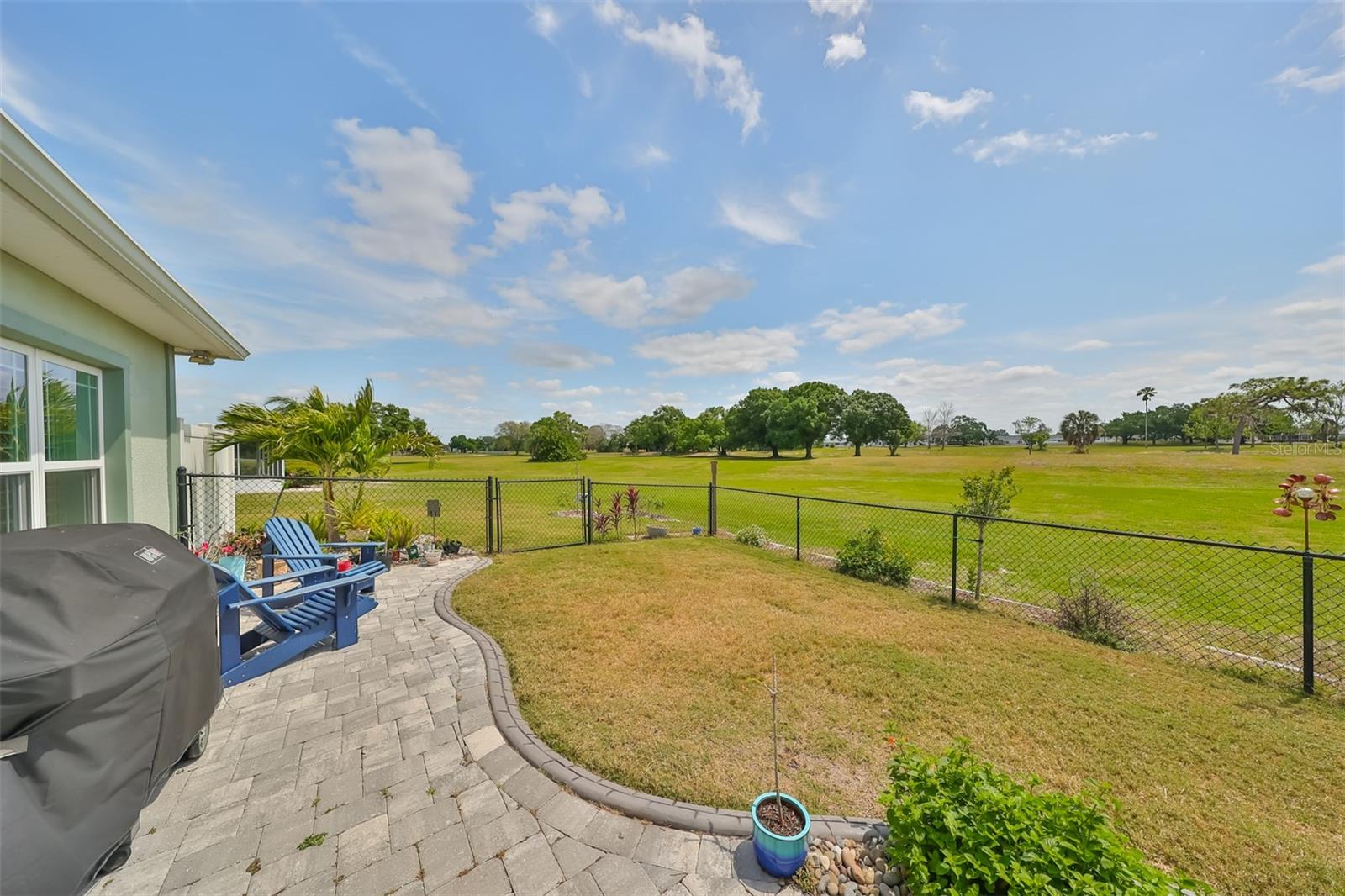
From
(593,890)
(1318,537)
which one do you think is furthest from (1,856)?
(1318,537)

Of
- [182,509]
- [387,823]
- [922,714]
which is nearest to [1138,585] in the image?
[922,714]

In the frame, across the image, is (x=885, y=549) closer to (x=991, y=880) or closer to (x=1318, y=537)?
(x=991, y=880)

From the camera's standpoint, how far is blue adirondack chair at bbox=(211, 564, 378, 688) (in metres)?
3.27

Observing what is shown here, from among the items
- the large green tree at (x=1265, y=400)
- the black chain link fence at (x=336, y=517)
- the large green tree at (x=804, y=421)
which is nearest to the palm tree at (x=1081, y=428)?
the large green tree at (x=1265, y=400)

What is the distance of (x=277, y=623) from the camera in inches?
150

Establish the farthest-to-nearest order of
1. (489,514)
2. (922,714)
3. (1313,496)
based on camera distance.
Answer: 1. (489,514)
2. (1313,496)
3. (922,714)

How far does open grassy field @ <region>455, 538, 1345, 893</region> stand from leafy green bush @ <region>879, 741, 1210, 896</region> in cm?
62

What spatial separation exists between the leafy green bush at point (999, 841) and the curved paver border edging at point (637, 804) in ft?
1.10

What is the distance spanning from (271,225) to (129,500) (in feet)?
12.9

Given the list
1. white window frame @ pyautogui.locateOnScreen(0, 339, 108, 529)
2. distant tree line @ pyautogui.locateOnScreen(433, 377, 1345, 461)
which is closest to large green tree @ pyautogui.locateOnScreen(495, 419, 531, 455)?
distant tree line @ pyautogui.locateOnScreen(433, 377, 1345, 461)

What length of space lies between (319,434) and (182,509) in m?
2.06

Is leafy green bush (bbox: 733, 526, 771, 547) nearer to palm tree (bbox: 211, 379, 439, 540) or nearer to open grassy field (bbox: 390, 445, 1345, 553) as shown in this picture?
palm tree (bbox: 211, 379, 439, 540)

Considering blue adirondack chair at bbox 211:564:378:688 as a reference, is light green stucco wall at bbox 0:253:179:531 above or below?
above

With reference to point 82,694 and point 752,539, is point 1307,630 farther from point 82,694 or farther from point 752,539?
point 82,694
